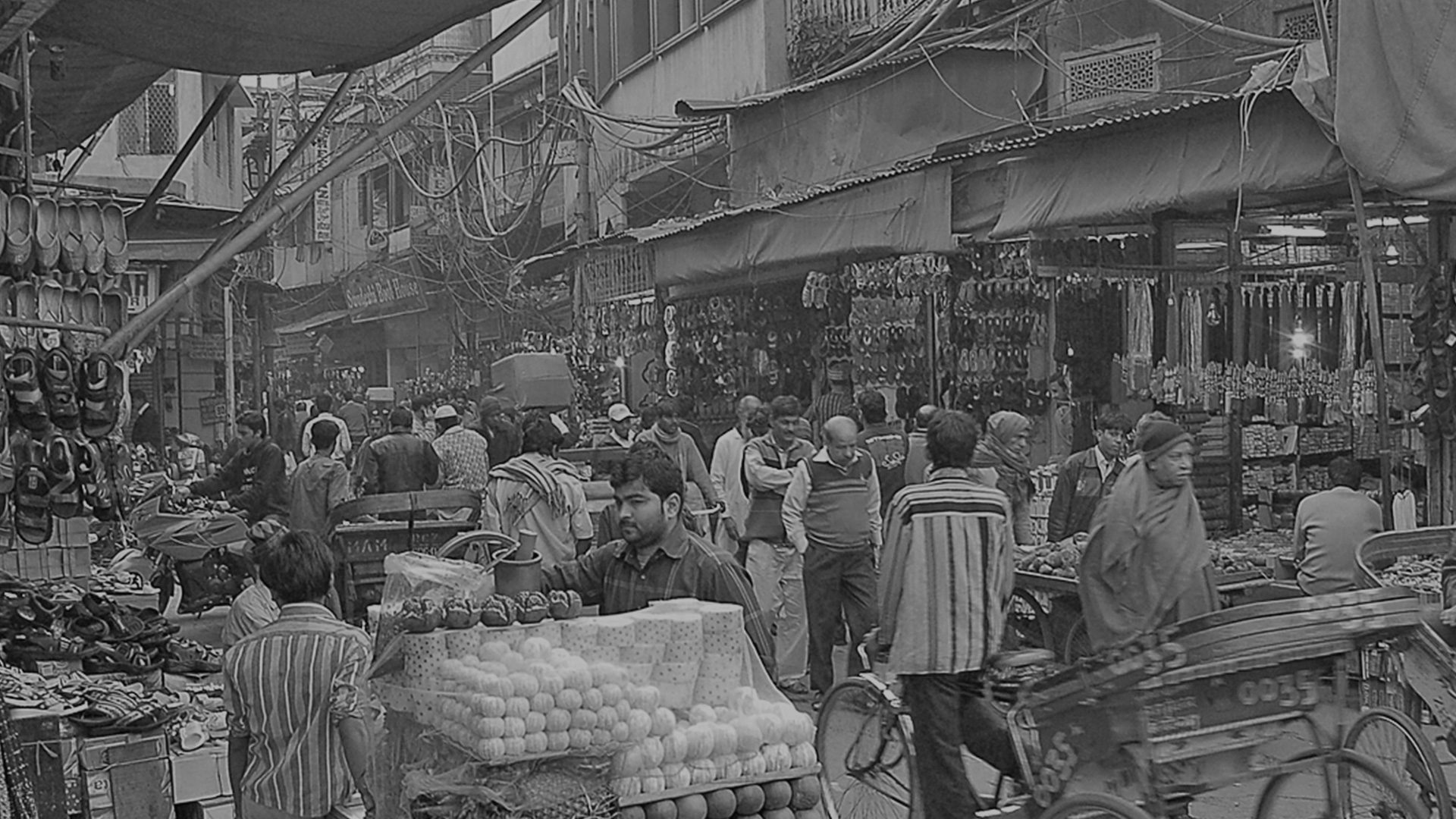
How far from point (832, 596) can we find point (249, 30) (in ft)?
14.6

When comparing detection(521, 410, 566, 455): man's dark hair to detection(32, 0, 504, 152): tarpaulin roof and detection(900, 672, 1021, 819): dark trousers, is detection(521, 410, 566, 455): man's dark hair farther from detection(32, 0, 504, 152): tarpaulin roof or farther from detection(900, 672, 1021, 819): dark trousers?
detection(900, 672, 1021, 819): dark trousers

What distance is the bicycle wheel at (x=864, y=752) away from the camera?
6867 mm

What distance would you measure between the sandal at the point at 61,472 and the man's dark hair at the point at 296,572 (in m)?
Answer: 3.10

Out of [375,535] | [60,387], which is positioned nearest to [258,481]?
[375,535]

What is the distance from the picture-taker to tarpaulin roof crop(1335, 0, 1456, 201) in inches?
329

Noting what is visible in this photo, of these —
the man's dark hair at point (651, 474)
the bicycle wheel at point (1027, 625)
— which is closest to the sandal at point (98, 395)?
the man's dark hair at point (651, 474)

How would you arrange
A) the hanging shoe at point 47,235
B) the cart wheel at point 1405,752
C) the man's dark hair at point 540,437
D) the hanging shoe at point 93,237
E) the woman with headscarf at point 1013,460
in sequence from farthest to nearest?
the woman with headscarf at point 1013,460, the man's dark hair at point 540,437, the hanging shoe at point 93,237, the hanging shoe at point 47,235, the cart wheel at point 1405,752

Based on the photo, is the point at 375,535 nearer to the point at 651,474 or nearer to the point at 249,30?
the point at 249,30

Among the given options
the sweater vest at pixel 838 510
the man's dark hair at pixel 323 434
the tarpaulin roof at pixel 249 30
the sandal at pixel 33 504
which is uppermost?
the tarpaulin roof at pixel 249 30

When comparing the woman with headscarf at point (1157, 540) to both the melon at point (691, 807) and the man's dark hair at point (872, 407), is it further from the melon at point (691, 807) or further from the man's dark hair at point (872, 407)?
the man's dark hair at point (872, 407)

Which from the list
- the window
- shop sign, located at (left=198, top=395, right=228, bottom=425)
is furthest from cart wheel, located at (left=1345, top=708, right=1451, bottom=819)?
shop sign, located at (left=198, top=395, right=228, bottom=425)

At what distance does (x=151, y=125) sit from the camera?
20844mm

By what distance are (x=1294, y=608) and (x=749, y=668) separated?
1712 mm

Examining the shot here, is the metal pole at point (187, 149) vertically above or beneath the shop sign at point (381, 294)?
beneath
